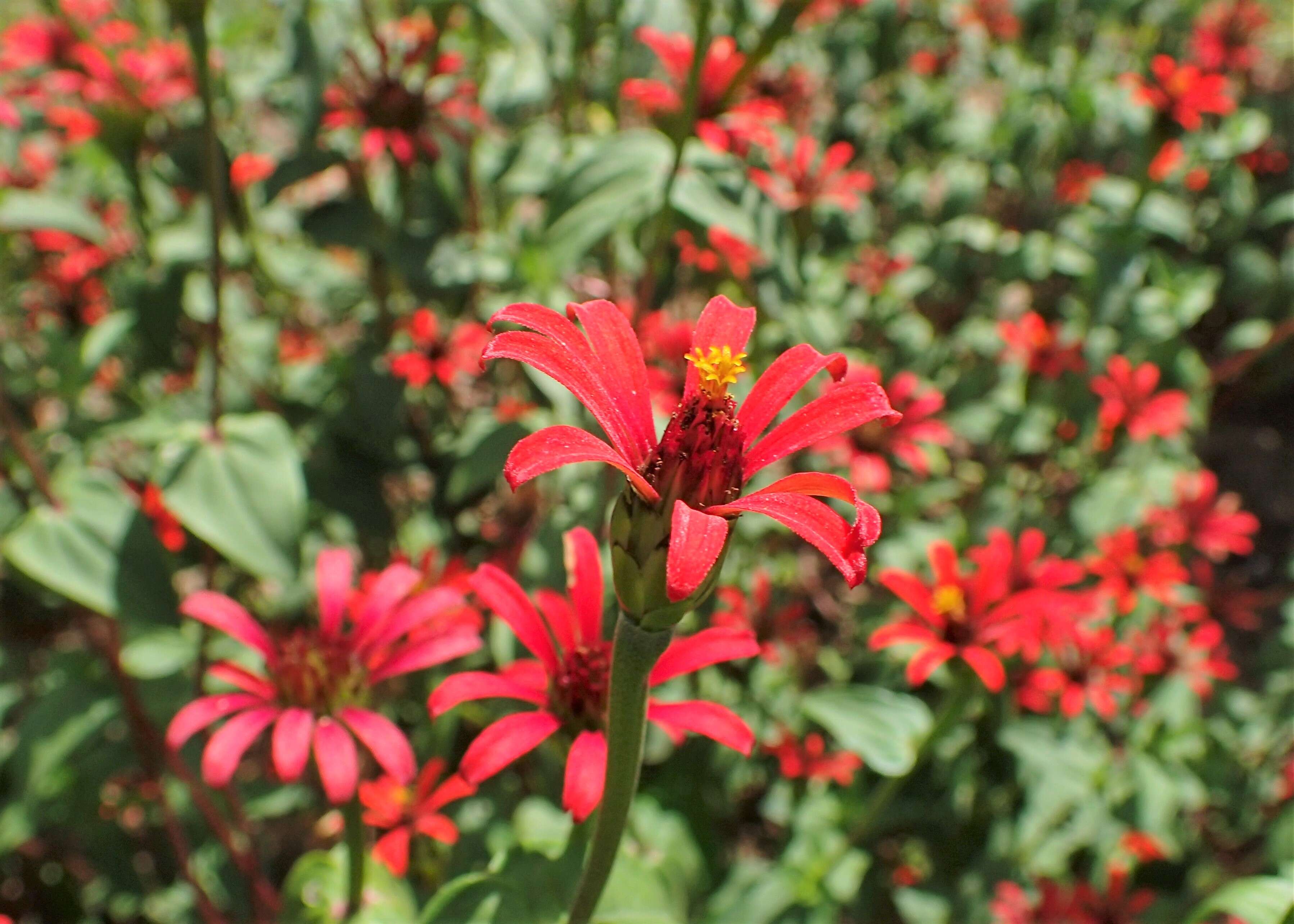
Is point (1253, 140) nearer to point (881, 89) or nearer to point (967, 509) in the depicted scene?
point (881, 89)

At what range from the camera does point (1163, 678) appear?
7.00 feet

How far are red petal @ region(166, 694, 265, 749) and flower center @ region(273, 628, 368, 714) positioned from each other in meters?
0.05

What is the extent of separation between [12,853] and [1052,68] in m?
3.23

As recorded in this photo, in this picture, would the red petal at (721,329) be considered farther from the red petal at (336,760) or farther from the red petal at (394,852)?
the red petal at (394,852)

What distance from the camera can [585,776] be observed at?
84cm

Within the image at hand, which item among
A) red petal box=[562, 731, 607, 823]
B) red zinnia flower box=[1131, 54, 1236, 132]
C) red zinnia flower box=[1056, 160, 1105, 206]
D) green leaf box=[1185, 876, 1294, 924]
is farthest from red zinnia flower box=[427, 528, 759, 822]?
red zinnia flower box=[1056, 160, 1105, 206]

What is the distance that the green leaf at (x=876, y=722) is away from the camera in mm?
1357

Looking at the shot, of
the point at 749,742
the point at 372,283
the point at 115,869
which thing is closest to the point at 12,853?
the point at 115,869

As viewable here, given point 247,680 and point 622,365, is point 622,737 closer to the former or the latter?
point 622,365

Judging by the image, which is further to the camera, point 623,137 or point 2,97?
point 2,97

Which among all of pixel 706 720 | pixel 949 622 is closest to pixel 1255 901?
pixel 949 622

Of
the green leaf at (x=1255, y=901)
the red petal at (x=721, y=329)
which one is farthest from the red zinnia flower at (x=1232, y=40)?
the red petal at (x=721, y=329)

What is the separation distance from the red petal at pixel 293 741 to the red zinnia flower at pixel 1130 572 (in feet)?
5.12

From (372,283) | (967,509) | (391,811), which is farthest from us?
(967,509)
